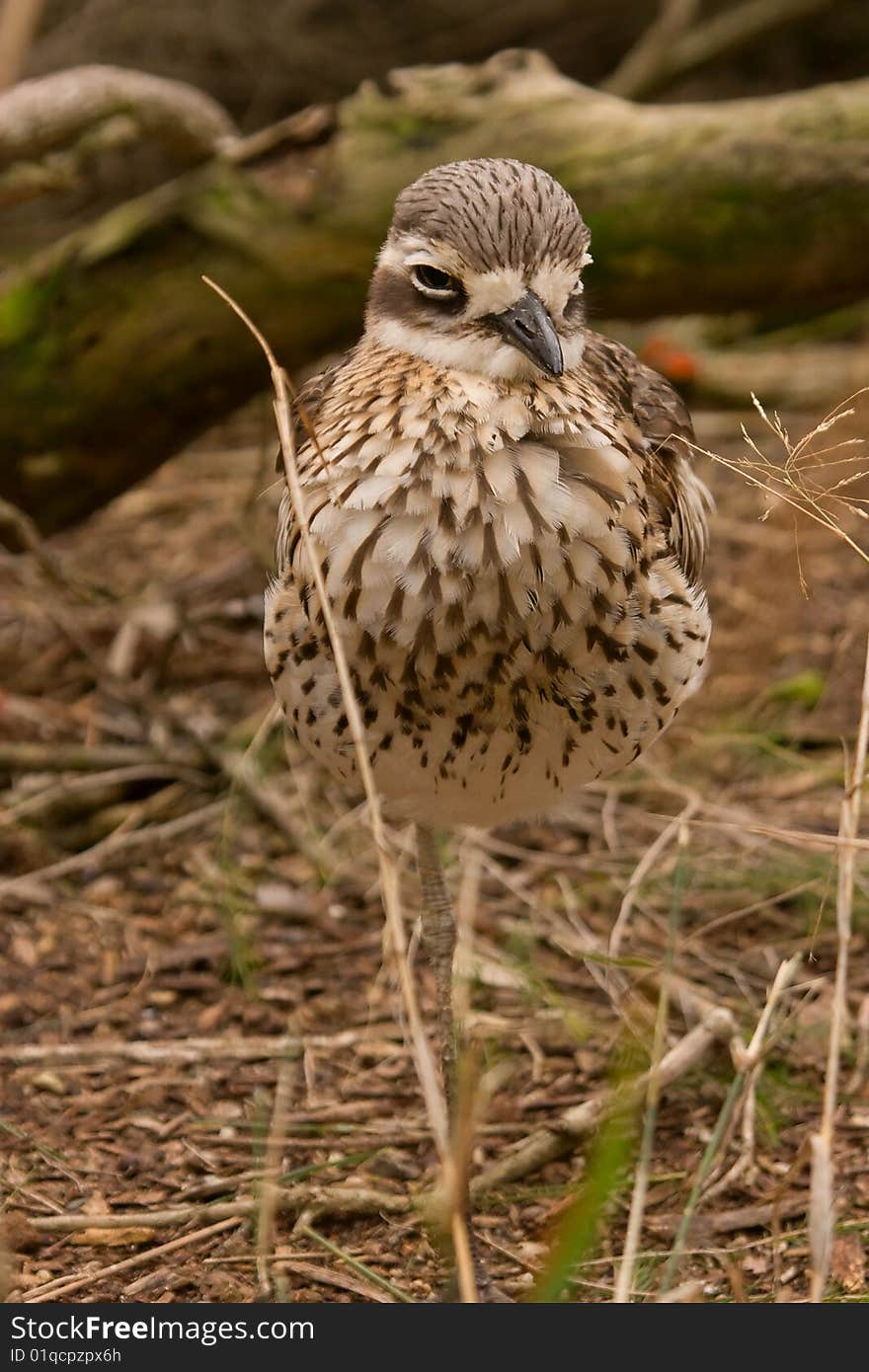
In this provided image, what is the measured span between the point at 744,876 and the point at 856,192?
212cm

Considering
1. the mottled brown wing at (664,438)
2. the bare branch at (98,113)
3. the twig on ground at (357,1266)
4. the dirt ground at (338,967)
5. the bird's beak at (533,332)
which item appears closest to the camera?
the bird's beak at (533,332)

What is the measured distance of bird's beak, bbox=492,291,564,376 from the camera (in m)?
3.01

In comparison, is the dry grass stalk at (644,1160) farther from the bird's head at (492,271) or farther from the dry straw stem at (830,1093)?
the bird's head at (492,271)

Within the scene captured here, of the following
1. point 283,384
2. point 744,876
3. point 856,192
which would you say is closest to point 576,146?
point 856,192

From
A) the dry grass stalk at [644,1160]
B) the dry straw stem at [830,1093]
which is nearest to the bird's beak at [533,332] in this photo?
the dry straw stem at [830,1093]

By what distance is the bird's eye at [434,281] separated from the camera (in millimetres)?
3163

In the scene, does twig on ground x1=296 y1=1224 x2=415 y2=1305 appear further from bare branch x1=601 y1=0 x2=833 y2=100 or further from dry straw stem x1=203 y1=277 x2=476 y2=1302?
bare branch x1=601 y1=0 x2=833 y2=100

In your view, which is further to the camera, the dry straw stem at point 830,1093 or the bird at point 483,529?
the bird at point 483,529

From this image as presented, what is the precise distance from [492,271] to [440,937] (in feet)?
5.13

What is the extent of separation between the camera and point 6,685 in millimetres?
5938

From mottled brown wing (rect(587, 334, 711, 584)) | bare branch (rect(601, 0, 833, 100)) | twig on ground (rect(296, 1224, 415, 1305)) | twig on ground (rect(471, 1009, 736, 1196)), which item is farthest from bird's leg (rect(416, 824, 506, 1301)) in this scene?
bare branch (rect(601, 0, 833, 100))

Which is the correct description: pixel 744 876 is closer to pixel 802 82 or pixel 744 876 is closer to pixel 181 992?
pixel 181 992

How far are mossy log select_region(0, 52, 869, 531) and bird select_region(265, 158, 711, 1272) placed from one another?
2.12 metres
